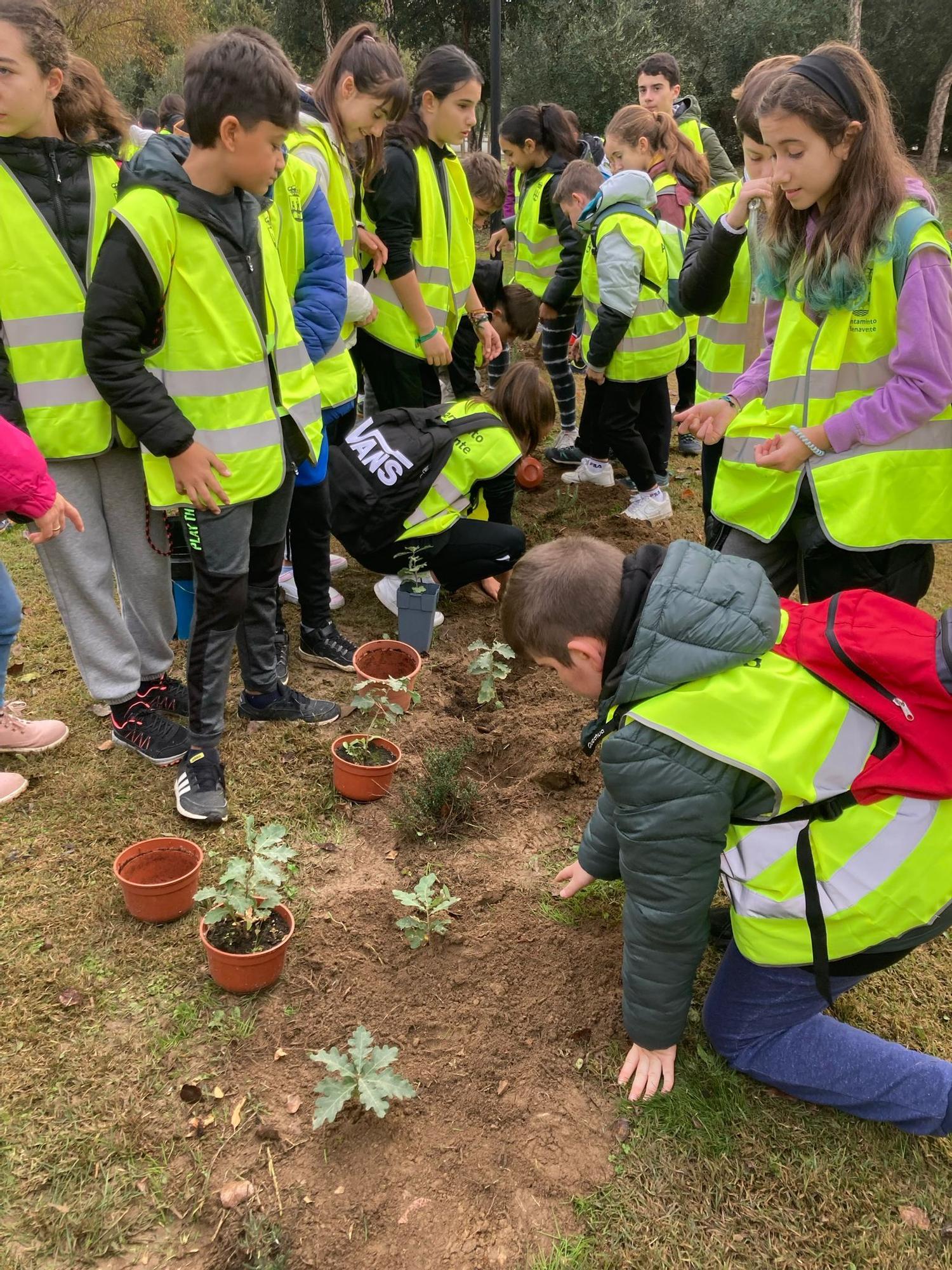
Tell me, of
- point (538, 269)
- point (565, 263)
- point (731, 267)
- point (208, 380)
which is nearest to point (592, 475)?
point (565, 263)

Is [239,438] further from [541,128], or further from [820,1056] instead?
[541,128]

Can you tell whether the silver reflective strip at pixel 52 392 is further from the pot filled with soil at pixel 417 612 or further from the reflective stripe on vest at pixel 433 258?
the reflective stripe on vest at pixel 433 258

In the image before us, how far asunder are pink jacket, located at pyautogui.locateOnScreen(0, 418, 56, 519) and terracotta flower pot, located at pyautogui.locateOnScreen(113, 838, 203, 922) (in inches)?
41.5

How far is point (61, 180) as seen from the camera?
107 inches

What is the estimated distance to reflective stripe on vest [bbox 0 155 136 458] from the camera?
8.86ft

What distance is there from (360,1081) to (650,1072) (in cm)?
72

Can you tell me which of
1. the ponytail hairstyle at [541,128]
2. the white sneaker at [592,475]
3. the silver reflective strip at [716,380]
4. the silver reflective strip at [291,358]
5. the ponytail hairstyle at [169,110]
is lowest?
the white sneaker at [592,475]

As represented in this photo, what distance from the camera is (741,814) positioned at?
6.70 feet

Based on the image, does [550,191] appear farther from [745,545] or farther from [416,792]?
[416,792]

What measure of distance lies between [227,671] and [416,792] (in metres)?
0.79

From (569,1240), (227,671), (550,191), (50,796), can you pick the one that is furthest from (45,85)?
(550,191)

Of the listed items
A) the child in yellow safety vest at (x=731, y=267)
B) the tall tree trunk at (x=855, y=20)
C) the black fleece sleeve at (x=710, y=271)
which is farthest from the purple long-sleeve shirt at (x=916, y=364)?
the tall tree trunk at (x=855, y=20)

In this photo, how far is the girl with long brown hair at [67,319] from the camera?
2.62 metres

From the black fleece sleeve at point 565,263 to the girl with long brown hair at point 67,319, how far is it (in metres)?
3.63
